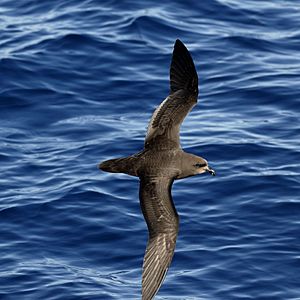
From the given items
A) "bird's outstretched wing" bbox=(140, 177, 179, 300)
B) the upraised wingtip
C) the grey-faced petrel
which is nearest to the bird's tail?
the grey-faced petrel

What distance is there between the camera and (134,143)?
14.5 meters

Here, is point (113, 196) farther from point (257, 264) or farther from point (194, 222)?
point (257, 264)

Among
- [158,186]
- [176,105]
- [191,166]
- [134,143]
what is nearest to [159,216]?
[158,186]

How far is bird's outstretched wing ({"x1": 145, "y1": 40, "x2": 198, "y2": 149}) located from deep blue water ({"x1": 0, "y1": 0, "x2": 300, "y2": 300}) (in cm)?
178

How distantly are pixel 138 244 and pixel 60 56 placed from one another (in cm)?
492

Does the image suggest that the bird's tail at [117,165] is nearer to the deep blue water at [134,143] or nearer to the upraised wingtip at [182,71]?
the upraised wingtip at [182,71]

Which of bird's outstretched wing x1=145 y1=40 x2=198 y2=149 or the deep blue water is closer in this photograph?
bird's outstretched wing x1=145 y1=40 x2=198 y2=149

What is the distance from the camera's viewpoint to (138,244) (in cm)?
1269

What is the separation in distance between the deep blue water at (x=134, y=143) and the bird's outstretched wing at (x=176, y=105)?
1.78 metres

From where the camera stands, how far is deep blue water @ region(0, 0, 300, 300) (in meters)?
12.3

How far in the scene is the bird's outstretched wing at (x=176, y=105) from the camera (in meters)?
→ 11.1

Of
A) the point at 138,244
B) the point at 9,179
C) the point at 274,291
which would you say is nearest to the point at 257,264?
the point at 274,291

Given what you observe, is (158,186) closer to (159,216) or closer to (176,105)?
(159,216)

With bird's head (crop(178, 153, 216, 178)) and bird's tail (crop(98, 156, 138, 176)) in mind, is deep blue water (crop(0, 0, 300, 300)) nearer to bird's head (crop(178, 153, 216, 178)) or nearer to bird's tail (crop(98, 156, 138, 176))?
bird's head (crop(178, 153, 216, 178))
